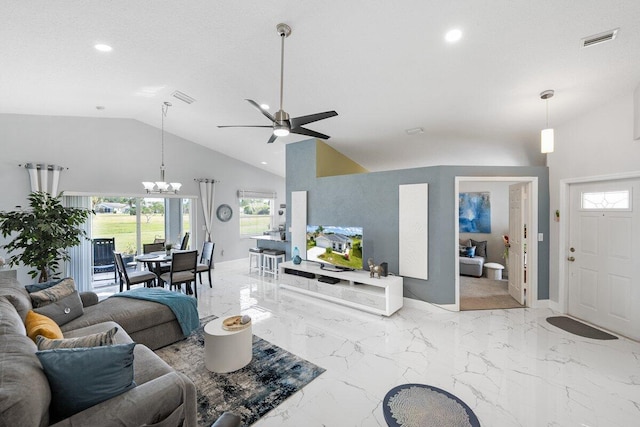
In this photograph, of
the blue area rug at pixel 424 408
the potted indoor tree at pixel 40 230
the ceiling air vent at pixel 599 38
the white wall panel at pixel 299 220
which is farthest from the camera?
the white wall panel at pixel 299 220

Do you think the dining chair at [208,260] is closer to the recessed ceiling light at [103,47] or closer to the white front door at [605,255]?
the recessed ceiling light at [103,47]

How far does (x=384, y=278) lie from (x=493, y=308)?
1775 mm

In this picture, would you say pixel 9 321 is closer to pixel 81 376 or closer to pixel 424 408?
pixel 81 376

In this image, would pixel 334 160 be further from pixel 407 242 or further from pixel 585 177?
pixel 585 177

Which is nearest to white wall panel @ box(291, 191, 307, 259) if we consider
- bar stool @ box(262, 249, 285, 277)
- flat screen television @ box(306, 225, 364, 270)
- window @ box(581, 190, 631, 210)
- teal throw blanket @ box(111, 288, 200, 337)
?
bar stool @ box(262, 249, 285, 277)

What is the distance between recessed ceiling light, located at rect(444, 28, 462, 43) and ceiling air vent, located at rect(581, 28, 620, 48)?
3.63 feet

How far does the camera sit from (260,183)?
822 centimetres

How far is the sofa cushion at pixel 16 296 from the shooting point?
2.22 m

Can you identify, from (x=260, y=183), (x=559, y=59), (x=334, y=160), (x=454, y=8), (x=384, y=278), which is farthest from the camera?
(x=260, y=183)

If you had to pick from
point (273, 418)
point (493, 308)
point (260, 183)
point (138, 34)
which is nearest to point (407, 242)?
point (493, 308)

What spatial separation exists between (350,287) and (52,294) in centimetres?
356

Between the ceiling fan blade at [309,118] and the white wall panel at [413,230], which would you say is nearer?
the ceiling fan blade at [309,118]

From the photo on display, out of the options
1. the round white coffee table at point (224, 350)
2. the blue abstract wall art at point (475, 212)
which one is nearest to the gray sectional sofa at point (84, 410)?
the round white coffee table at point (224, 350)

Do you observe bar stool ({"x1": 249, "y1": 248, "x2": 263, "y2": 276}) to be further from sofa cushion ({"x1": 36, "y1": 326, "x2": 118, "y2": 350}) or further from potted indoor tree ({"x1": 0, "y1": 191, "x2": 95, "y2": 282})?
sofa cushion ({"x1": 36, "y1": 326, "x2": 118, "y2": 350})
